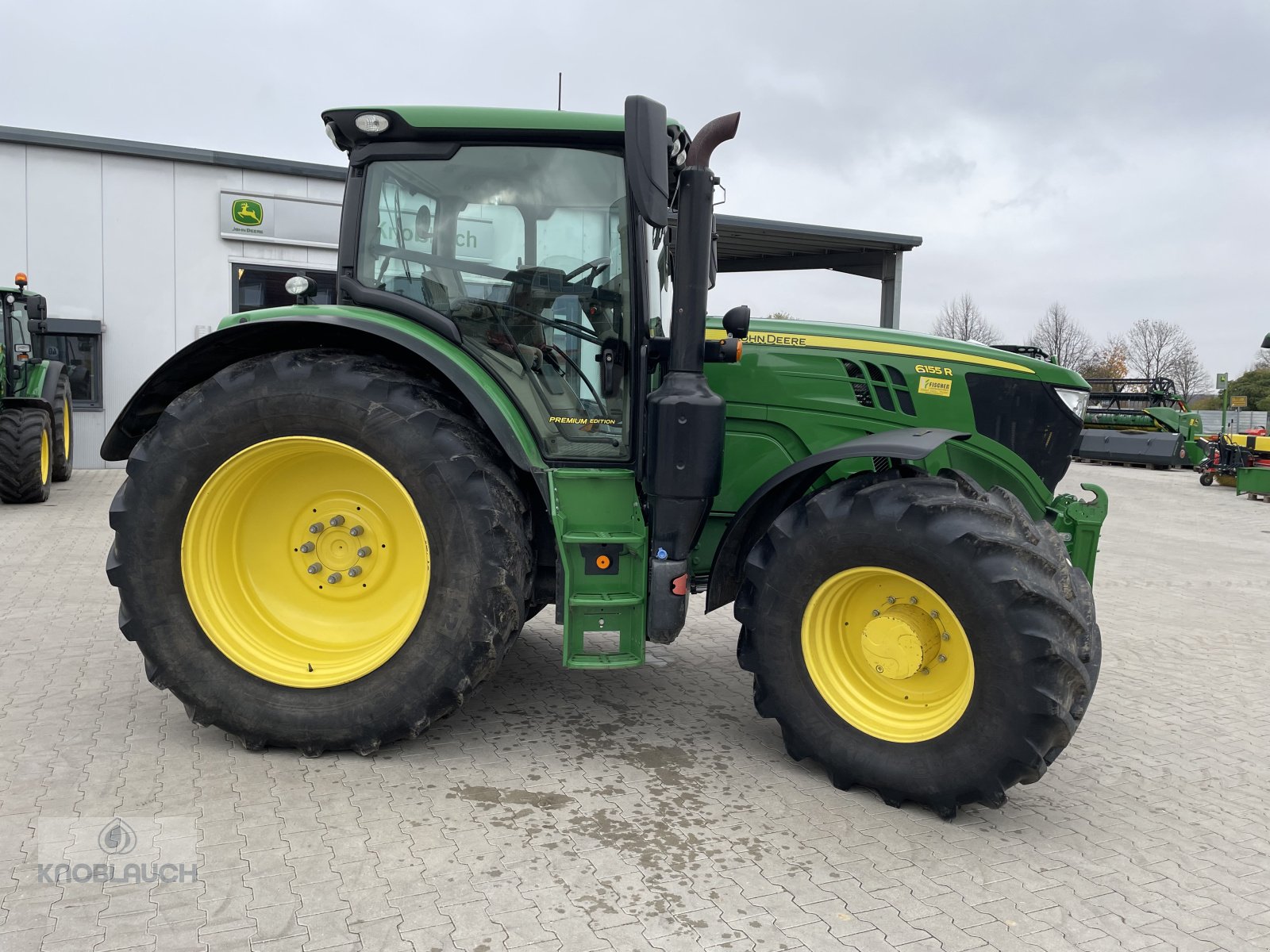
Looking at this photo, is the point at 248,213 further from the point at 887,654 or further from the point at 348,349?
the point at 887,654

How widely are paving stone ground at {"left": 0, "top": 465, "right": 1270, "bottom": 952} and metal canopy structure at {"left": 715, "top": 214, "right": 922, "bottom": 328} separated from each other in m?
14.7

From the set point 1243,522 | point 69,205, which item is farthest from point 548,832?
point 69,205

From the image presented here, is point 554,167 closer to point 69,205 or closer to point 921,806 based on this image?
point 921,806

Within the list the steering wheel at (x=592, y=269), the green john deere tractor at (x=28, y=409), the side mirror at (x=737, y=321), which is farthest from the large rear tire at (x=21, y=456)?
the side mirror at (x=737, y=321)

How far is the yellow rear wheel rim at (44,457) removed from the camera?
33.2 ft

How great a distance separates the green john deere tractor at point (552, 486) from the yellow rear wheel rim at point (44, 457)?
745cm

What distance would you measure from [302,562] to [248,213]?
12.3 meters

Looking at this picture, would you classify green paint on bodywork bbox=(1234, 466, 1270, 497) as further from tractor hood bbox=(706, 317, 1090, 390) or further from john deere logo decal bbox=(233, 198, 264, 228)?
john deere logo decal bbox=(233, 198, 264, 228)

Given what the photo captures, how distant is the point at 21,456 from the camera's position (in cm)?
988

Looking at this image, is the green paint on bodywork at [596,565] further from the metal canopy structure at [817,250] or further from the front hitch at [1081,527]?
the metal canopy structure at [817,250]

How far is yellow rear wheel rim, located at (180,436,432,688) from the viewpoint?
12.0 feet

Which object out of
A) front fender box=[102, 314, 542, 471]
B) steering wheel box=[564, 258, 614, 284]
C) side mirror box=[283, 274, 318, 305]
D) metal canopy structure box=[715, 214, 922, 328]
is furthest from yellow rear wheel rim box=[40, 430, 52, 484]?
metal canopy structure box=[715, 214, 922, 328]

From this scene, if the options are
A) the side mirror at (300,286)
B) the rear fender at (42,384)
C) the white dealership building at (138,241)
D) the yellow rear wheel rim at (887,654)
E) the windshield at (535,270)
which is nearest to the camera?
the yellow rear wheel rim at (887,654)

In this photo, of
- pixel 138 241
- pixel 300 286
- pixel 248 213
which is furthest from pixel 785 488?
pixel 138 241
